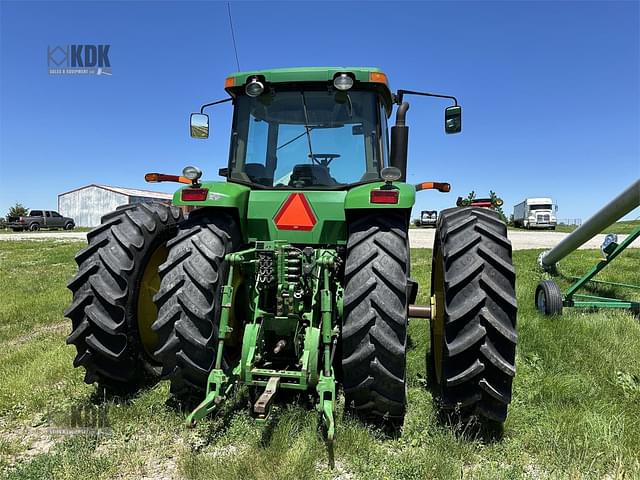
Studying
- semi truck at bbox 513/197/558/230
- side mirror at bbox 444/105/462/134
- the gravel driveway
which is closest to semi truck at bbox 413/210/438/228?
semi truck at bbox 513/197/558/230

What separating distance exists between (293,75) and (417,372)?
9.12 feet

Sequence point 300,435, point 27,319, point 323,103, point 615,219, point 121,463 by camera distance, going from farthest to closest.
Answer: point 27,319
point 615,219
point 323,103
point 300,435
point 121,463

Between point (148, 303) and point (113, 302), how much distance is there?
666mm

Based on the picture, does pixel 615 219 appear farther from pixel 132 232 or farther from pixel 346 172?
pixel 132 232

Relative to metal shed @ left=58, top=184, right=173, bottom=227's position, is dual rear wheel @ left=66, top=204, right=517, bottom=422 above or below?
below

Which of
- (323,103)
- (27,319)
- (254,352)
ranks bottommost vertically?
(27,319)

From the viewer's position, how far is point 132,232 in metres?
3.49

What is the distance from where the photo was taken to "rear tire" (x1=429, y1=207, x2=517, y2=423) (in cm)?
271

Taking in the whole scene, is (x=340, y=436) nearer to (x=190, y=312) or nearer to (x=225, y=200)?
(x=190, y=312)

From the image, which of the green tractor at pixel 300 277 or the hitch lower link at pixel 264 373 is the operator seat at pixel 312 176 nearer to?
the green tractor at pixel 300 277

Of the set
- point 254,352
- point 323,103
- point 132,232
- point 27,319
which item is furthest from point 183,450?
point 27,319

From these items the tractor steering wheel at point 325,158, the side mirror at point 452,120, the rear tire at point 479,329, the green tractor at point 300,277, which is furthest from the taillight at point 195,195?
the side mirror at point 452,120

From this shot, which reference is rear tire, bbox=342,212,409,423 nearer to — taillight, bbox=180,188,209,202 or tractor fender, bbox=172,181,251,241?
tractor fender, bbox=172,181,251,241

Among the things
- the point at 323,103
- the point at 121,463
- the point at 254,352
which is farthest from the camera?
the point at 323,103
